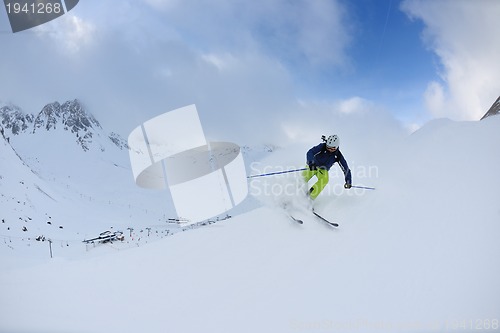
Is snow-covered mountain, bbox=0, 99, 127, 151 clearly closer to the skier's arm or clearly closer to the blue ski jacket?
the blue ski jacket

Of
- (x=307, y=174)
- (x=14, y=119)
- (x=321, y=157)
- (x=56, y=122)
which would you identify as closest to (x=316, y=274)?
(x=307, y=174)

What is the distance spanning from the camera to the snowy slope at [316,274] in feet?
14.8

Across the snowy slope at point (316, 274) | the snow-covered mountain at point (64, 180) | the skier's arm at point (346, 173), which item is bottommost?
the snowy slope at point (316, 274)

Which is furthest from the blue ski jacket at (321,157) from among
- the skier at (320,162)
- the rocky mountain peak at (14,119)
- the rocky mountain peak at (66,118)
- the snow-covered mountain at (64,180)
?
the rocky mountain peak at (14,119)

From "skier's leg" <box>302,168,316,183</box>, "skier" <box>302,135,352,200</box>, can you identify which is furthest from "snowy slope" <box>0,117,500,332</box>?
"skier's leg" <box>302,168,316,183</box>

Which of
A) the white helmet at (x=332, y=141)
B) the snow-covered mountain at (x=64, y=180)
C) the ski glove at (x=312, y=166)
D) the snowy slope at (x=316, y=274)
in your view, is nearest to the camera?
the snowy slope at (x=316, y=274)

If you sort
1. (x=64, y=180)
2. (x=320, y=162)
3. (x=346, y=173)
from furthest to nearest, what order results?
1. (x=64, y=180)
2. (x=320, y=162)
3. (x=346, y=173)

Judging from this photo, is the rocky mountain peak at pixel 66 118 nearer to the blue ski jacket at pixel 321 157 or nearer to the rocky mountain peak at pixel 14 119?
the rocky mountain peak at pixel 14 119

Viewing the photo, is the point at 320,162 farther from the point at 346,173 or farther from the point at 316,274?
the point at 316,274

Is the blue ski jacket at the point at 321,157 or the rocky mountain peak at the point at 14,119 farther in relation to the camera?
the rocky mountain peak at the point at 14,119

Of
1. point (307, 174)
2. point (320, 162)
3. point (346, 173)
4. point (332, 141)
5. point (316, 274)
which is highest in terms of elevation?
point (332, 141)

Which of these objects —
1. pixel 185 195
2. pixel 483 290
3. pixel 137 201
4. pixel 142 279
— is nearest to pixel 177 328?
pixel 142 279

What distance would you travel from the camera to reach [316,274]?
5520 millimetres

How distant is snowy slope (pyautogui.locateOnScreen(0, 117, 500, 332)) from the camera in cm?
450
